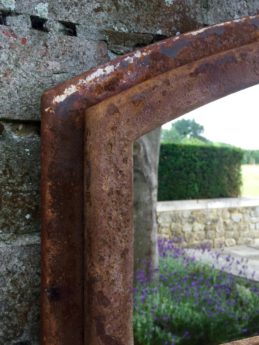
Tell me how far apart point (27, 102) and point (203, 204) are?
7.90m

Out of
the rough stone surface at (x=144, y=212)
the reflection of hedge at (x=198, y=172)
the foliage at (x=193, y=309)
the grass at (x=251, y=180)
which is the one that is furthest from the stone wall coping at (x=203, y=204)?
the grass at (x=251, y=180)

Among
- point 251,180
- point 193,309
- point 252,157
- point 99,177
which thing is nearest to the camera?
point 99,177

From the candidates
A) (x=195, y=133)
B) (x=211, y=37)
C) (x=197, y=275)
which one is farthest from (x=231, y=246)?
(x=195, y=133)

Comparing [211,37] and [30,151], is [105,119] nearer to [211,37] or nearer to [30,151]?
[30,151]

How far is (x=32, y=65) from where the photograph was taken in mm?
1264

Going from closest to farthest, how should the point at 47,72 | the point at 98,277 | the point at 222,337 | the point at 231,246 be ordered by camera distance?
the point at 98,277 < the point at 47,72 < the point at 222,337 < the point at 231,246

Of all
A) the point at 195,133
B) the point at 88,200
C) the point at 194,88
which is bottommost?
the point at 88,200

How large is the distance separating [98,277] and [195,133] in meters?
31.7

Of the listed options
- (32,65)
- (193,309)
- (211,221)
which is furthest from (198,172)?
(32,65)

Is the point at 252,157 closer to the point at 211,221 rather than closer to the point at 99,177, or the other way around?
the point at 211,221

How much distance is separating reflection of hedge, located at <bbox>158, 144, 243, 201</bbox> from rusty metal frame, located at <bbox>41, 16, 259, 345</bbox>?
27.6ft

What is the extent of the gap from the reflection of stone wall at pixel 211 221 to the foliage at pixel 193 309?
2.75 meters

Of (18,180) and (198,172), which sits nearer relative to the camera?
(18,180)

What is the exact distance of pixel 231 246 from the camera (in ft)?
30.3
